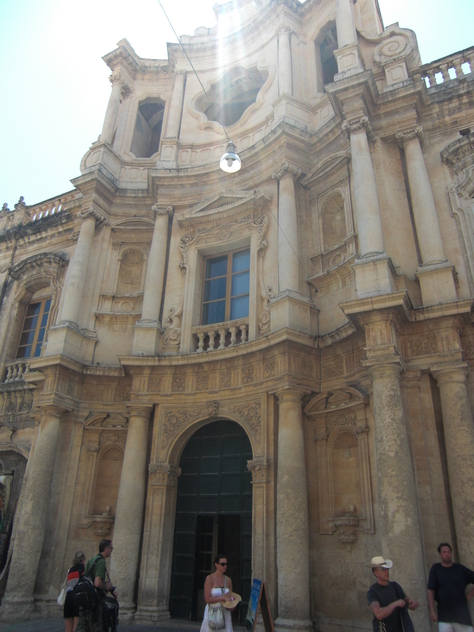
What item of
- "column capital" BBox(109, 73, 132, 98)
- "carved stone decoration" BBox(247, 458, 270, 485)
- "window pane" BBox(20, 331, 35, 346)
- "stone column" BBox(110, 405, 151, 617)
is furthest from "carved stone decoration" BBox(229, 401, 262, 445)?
"column capital" BBox(109, 73, 132, 98)

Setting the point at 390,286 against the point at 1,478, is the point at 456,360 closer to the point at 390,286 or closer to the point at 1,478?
the point at 390,286

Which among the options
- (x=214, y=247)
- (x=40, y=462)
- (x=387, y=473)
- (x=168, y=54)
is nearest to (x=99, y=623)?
(x=387, y=473)

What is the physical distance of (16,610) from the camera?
9617 mm

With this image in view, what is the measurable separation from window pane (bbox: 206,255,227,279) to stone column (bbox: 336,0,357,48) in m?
5.55

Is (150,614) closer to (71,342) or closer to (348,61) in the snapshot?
(71,342)

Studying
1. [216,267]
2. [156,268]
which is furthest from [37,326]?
[216,267]

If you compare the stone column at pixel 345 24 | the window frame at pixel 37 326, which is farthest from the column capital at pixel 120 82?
the stone column at pixel 345 24

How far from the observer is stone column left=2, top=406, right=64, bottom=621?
9750 mm

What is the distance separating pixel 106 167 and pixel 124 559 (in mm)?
9890

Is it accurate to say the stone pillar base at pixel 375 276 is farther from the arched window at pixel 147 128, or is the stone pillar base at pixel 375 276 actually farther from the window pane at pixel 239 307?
the arched window at pixel 147 128

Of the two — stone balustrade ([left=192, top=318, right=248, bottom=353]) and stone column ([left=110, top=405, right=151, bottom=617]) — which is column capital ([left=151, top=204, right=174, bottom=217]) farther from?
stone column ([left=110, top=405, right=151, bottom=617])

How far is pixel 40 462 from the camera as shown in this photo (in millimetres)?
10672

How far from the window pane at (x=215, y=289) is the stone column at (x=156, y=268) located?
3.57 feet

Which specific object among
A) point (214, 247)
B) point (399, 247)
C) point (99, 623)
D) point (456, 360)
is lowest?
point (99, 623)
